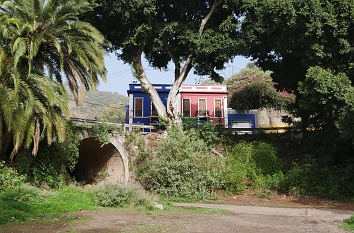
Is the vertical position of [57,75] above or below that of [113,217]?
above

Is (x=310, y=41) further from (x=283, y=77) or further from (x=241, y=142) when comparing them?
(x=241, y=142)

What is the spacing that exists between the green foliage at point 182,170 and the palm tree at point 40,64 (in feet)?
18.7

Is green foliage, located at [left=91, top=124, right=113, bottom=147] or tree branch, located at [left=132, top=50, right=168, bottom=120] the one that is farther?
tree branch, located at [left=132, top=50, right=168, bottom=120]

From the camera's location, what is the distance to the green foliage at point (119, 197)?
45.0ft

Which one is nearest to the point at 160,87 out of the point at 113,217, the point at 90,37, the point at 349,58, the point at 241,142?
the point at 241,142

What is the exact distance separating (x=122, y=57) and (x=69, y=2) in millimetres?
7390

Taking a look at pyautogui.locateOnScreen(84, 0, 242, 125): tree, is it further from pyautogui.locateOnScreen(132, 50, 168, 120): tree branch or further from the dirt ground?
the dirt ground

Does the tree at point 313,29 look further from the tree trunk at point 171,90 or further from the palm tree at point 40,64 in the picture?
the palm tree at point 40,64

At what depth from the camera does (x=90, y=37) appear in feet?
55.4

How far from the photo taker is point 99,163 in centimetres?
2375

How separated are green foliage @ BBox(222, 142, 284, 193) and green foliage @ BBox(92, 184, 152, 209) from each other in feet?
20.1

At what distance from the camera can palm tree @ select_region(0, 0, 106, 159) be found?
13.5 m

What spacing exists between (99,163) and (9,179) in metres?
9.51

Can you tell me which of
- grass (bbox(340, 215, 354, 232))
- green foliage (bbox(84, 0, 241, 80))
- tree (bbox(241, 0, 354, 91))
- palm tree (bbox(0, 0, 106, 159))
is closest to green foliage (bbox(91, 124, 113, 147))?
palm tree (bbox(0, 0, 106, 159))
